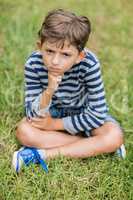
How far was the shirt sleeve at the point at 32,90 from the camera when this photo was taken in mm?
3199

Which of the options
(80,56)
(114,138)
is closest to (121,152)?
(114,138)

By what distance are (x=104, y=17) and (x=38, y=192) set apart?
223 centimetres

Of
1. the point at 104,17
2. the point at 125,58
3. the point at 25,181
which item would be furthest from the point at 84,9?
the point at 25,181

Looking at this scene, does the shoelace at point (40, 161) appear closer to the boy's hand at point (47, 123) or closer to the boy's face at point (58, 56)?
the boy's hand at point (47, 123)

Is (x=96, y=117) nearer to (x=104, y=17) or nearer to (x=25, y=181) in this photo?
(x=25, y=181)

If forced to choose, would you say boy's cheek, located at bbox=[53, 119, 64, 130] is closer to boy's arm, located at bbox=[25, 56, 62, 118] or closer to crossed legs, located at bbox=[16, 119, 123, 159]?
crossed legs, located at bbox=[16, 119, 123, 159]

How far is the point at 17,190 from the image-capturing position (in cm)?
307

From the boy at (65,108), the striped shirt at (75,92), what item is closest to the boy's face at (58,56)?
the boy at (65,108)

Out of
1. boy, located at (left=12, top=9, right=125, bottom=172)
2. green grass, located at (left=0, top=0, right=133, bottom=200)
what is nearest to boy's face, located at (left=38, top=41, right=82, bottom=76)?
boy, located at (left=12, top=9, right=125, bottom=172)

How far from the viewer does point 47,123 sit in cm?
336

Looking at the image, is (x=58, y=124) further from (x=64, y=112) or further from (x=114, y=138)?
(x=114, y=138)

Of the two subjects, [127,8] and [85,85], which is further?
[127,8]

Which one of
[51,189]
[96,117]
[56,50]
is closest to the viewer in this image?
[56,50]

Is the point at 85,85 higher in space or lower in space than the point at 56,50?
lower
